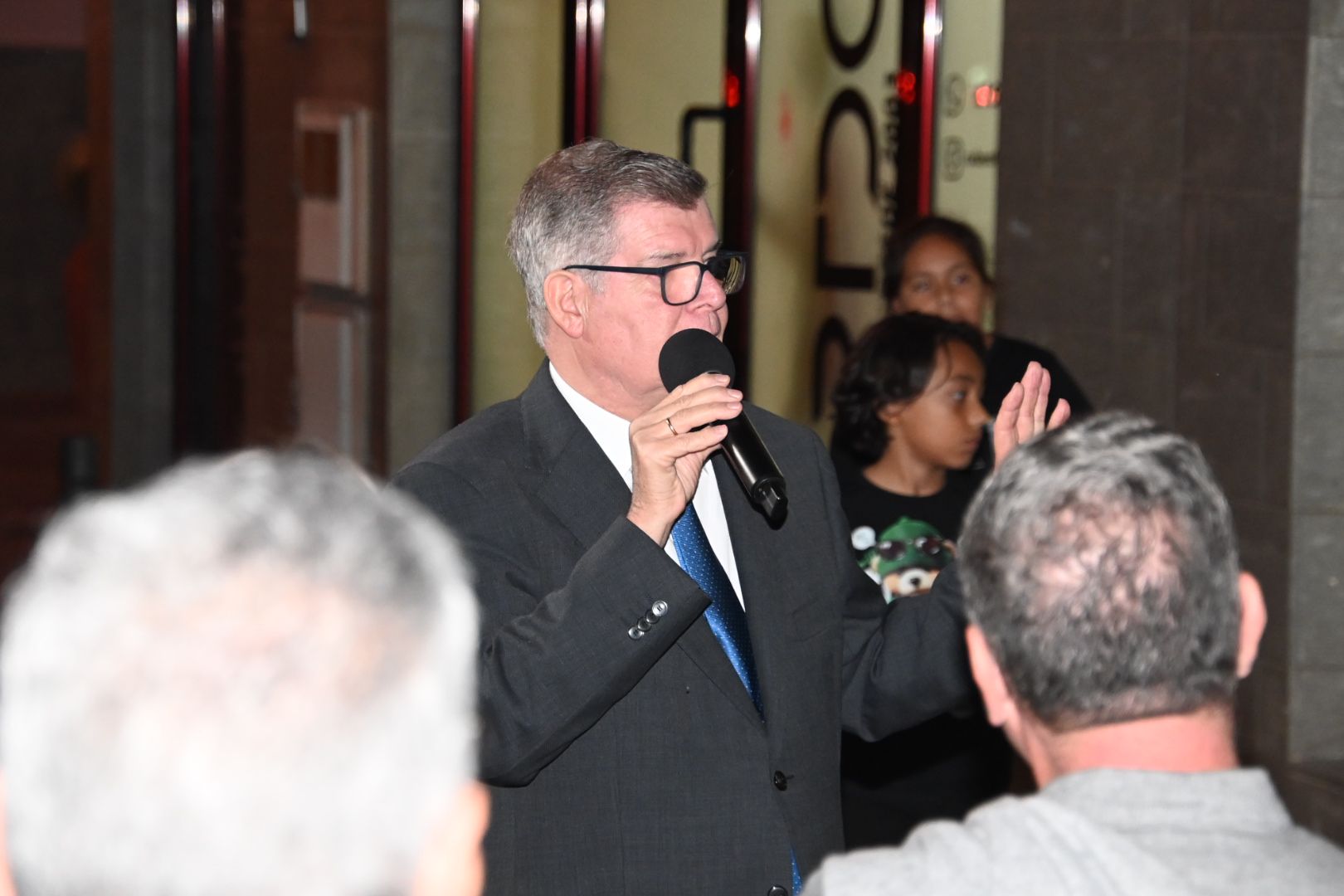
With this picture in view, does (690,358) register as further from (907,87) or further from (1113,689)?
(907,87)

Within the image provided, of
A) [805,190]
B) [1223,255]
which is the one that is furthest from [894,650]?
[805,190]

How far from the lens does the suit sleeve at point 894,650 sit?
2104 mm

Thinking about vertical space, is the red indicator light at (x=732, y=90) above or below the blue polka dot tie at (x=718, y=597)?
above

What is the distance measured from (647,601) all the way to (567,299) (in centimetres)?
45

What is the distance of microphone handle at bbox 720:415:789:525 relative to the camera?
76.5 inches

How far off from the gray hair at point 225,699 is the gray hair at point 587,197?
120 cm

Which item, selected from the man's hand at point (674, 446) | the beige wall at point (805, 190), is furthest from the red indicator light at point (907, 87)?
the man's hand at point (674, 446)

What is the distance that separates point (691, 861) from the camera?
6.43ft

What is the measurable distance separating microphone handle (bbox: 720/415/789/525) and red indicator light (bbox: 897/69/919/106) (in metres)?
3.97

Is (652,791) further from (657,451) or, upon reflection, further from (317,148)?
(317,148)

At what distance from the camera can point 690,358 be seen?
6.81 ft

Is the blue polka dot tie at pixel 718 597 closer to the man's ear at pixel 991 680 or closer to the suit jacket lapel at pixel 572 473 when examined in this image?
the suit jacket lapel at pixel 572 473

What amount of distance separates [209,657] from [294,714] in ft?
0.17

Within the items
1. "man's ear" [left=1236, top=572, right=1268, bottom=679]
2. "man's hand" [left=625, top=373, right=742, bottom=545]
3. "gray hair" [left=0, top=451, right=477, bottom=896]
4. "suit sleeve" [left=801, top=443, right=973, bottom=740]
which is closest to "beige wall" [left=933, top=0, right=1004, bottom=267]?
"suit sleeve" [left=801, top=443, right=973, bottom=740]
